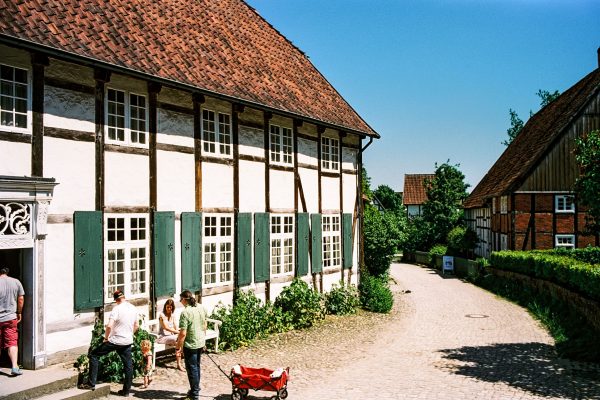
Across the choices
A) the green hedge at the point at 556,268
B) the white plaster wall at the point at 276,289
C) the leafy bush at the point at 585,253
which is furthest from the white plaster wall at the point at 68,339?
the leafy bush at the point at 585,253

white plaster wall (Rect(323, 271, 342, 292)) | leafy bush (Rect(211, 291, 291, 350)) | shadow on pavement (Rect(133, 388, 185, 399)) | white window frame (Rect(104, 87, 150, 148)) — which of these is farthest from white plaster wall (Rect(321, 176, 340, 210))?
shadow on pavement (Rect(133, 388, 185, 399))

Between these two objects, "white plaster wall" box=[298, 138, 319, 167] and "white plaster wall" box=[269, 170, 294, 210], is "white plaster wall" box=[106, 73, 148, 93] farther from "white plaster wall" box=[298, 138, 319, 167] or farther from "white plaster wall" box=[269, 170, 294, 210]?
"white plaster wall" box=[298, 138, 319, 167]

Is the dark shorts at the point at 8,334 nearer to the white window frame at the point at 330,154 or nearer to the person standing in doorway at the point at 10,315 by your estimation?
the person standing in doorway at the point at 10,315

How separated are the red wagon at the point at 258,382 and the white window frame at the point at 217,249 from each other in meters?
4.78

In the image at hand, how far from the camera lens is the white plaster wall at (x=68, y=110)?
1052cm

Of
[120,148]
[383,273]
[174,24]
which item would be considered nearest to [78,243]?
[120,148]

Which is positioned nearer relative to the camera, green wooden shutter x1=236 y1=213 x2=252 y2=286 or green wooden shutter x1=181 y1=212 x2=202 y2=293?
green wooden shutter x1=181 y1=212 x2=202 y2=293

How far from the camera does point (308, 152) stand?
18469 mm

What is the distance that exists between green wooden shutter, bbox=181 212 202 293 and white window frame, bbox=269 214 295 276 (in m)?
3.15

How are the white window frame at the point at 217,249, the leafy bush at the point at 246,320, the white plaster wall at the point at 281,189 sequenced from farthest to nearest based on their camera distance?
the white plaster wall at the point at 281,189
the white window frame at the point at 217,249
the leafy bush at the point at 246,320

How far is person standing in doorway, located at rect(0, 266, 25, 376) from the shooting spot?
9445mm

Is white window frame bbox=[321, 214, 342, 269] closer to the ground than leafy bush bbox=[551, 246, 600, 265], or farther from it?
farther from it

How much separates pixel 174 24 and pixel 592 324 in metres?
13.4

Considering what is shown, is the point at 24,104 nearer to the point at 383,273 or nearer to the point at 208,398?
the point at 208,398
